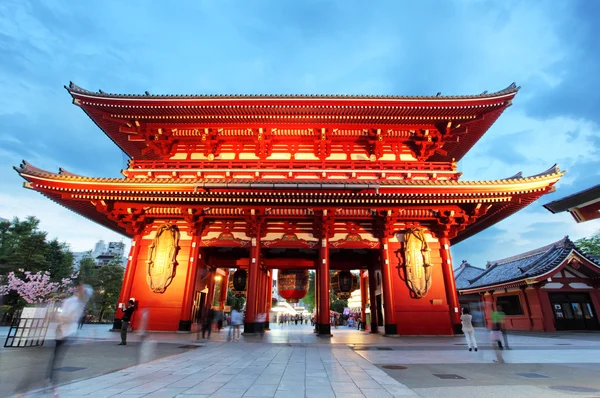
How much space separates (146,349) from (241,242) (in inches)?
253

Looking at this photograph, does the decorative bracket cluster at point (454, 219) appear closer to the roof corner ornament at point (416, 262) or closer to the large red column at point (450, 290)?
the large red column at point (450, 290)

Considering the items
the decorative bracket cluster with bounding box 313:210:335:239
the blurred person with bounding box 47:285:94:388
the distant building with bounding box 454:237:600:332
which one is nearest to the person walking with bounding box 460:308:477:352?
the decorative bracket cluster with bounding box 313:210:335:239

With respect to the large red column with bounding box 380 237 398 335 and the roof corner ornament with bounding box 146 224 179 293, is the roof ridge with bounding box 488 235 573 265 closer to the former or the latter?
the large red column with bounding box 380 237 398 335

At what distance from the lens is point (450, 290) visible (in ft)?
44.3

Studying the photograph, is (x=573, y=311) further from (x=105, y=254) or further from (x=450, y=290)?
(x=105, y=254)

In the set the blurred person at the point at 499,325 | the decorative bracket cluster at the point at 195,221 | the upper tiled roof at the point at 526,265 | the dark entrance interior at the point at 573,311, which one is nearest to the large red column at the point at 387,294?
the blurred person at the point at 499,325

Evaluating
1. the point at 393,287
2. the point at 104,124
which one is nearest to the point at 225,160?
the point at 104,124

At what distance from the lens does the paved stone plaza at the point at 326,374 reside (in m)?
4.49

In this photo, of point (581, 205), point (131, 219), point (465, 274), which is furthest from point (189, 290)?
point (465, 274)

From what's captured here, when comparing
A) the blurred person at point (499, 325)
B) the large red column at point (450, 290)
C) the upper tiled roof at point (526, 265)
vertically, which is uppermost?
the upper tiled roof at point (526, 265)

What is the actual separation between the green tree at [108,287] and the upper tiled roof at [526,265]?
138 feet

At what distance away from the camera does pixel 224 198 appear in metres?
12.8

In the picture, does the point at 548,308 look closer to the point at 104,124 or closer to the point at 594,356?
the point at 594,356

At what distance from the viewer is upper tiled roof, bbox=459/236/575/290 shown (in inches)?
774
